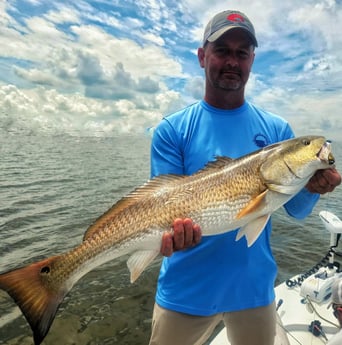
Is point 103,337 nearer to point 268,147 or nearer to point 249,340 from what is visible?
point 249,340

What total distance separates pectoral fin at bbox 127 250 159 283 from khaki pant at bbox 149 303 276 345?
0.51 metres

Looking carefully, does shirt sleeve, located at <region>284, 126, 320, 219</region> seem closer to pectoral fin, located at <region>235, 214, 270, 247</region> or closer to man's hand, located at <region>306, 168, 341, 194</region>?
man's hand, located at <region>306, 168, 341, 194</region>

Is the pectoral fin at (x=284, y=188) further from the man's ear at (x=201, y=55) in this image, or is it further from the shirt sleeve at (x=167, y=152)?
the man's ear at (x=201, y=55)

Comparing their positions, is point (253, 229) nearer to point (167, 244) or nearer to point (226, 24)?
point (167, 244)

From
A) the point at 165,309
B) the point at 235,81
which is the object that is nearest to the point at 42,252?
the point at 165,309

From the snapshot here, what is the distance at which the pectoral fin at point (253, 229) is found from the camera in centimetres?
278

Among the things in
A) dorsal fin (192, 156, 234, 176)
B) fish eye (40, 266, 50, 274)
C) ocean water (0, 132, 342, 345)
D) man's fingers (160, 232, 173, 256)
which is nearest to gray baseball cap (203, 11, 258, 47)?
dorsal fin (192, 156, 234, 176)

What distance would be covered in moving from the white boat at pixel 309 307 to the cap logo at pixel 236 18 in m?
3.91

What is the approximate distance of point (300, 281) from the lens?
652cm

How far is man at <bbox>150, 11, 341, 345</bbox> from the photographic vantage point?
3.02m

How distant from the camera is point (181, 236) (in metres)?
2.75

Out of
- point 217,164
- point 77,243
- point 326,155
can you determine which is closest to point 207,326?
point 217,164

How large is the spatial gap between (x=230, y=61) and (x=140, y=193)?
1557 mm

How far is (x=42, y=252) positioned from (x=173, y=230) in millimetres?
→ 9299
